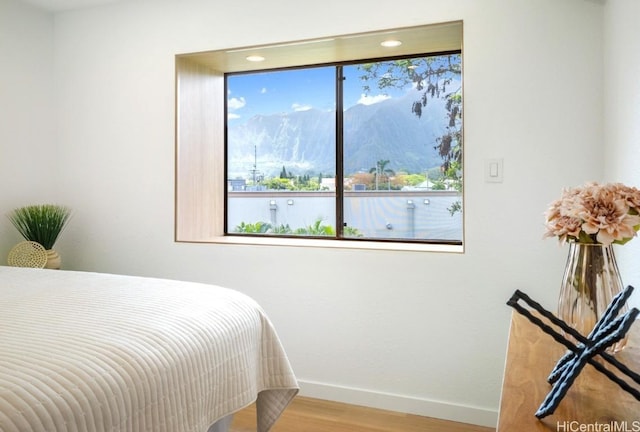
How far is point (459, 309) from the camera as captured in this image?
235cm

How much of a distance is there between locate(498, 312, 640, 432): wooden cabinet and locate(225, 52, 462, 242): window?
1.73 meters

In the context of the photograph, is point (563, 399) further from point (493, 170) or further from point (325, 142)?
point (325, 142)

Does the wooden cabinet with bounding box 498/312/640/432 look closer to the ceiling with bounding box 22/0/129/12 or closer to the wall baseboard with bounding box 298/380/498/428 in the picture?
the wall baseboard with bounding box 298/380/498/428

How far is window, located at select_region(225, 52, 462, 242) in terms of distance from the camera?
2752 millimetres

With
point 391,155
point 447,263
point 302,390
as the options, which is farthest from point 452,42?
point 302,390

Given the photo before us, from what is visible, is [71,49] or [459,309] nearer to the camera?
[459,309]

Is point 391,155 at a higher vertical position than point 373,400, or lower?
higher

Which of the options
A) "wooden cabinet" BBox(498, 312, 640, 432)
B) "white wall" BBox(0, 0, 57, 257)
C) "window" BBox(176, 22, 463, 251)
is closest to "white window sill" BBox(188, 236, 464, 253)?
"window" BBox(176, 22, 463, 251)

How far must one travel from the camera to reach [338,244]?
271 centimetres

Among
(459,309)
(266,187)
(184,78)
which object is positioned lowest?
(459,309)

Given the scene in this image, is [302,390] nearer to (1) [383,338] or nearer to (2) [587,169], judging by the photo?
(1) [383,338]

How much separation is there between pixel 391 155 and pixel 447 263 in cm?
82

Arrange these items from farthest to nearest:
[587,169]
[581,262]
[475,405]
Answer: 1. [475,405]
2. [587,169]
3. [581,262]

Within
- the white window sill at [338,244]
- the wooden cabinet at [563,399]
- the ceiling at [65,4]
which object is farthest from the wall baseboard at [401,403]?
the ceiling at [65,4]
